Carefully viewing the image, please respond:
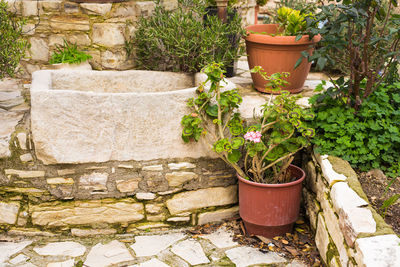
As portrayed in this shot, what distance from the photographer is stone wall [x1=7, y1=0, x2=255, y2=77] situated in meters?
3.81

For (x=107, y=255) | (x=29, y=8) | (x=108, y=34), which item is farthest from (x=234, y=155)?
(x=29, y=8)

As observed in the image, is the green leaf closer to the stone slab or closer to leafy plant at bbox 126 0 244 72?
the stone slab

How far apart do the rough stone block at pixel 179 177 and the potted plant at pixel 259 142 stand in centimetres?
Answer: 26

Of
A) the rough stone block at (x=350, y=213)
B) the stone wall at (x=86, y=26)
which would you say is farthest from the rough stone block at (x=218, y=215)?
the stone wall at (x=86, y=26)

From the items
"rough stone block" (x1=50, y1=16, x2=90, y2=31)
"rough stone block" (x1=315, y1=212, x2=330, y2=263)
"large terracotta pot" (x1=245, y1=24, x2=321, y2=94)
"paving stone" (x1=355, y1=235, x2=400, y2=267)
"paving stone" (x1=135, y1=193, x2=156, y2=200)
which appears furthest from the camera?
"rough stone block" (x1=50, y1=16, x2=90, y2=31)

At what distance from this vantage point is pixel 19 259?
2785mm

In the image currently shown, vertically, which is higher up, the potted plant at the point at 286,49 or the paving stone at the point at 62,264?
the potted plant at the point at 286,49

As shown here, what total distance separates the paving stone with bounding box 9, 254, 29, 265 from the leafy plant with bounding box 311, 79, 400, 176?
204cm

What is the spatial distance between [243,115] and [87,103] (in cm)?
111

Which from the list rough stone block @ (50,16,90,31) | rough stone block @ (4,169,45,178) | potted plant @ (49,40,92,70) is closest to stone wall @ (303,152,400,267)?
rough stone block @ (4,169,45,178)

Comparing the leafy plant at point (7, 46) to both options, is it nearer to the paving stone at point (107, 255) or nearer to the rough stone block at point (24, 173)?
the rough stone block at point (24, 173)

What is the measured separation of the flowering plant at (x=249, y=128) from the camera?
9.36 ft

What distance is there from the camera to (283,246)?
2939 millimetres

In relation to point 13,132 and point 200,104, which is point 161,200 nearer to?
point 200,104
